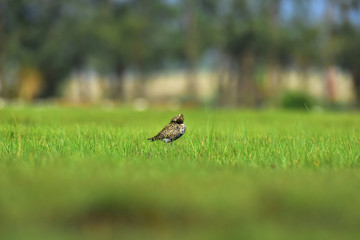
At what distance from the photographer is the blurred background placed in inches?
1327

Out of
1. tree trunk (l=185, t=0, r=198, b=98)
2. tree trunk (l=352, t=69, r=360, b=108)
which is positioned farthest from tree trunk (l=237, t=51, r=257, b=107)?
tree trunk (l=352, t=69, r=360, b=108)

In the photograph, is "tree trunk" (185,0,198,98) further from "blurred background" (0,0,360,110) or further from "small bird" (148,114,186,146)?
"small bird" (148,114,186,146)

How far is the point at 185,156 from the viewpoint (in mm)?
5992

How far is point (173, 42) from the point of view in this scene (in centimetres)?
4341

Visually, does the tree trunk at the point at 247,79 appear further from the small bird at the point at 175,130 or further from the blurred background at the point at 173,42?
the small bird at the point at 175,130

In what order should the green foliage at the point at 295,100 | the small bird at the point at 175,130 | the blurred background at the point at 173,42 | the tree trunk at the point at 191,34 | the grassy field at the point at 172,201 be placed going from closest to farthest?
1. the grassy field at the point at 172,201
2. the small bird at the point at 175,130
3. the green foliage at the point at 295,100
4. the blurred background at the point at 173,42
5. the tree trunk at the point at 191,34

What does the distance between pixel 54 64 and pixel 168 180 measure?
35401mm

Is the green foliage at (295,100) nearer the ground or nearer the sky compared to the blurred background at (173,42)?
nearer the ground

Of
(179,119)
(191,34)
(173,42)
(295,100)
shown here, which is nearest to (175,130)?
(179,119)

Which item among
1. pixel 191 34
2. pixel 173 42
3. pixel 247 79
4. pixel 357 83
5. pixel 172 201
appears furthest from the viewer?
pixel 173 42

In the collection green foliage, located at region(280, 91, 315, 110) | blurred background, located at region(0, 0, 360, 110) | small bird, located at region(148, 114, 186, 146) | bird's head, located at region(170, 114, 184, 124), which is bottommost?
green foliage, located at region(280, 91, 315, 110)

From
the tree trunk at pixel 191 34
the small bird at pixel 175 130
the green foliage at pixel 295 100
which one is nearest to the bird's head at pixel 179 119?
the small bird at pixel 175 130

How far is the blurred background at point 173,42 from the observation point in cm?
3370

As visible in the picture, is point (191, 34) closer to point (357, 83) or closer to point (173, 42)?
point (173, 42)
